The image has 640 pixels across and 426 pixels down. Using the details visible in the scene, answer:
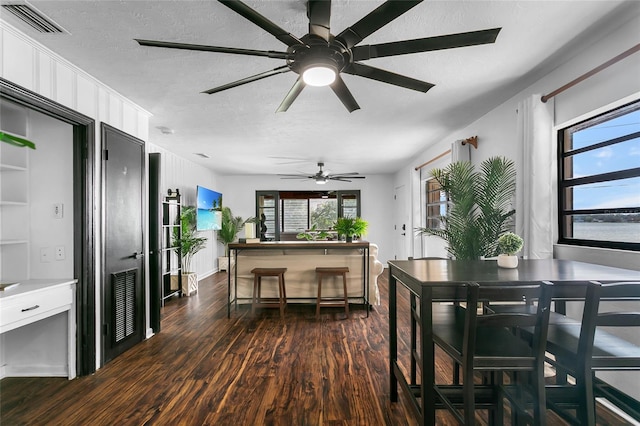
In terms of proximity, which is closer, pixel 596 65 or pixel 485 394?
pixel 485 394

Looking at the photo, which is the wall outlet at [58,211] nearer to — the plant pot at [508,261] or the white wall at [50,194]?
the white wall at [50,194]

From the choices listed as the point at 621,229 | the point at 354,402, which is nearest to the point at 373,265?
the point at 354,402

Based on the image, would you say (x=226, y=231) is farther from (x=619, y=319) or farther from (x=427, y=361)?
(x=619, y=319)

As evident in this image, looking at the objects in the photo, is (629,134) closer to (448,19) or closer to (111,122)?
(448,19)

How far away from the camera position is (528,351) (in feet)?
5.20

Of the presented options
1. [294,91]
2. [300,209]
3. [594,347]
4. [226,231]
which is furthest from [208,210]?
[594,347]

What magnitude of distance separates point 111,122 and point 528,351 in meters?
3.69

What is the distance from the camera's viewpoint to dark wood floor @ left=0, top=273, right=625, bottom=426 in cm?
213

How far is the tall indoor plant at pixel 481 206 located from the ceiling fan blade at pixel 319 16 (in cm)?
223

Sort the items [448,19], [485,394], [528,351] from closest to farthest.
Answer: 1. [528,351]
2. [485,394]
3. [448,19]

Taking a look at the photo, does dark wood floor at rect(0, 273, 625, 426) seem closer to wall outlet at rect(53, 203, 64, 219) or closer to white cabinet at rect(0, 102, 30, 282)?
white cabinet at rect(0, 102, 30, 282)

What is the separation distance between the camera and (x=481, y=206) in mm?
3191

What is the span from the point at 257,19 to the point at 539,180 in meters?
2.54

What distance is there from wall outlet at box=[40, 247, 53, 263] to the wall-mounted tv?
4.13 metres
